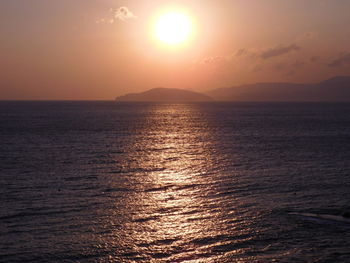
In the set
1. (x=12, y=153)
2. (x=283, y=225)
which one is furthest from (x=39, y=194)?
(x=12, y=153)

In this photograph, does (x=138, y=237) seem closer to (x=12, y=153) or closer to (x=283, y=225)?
(x=283, y=225)

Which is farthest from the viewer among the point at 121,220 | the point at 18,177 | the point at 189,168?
the point at 189,168

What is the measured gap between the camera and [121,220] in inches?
1228

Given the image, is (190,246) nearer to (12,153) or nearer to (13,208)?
(13,208)

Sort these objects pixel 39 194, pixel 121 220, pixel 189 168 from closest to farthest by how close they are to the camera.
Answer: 1. pixel 121 220
2. pixel 39 194
3. pixel 189 168

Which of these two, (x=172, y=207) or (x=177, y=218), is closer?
(x=177, y=218)

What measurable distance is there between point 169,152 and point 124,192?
3256cm

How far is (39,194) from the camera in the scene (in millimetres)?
38906

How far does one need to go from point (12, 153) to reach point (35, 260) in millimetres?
48969

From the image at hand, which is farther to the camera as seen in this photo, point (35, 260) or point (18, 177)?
point (18, 177)

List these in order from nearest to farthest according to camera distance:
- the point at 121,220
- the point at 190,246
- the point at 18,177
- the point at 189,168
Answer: the point at 190,246, the point at 121,220, the point at 18,177, the point at 189,168

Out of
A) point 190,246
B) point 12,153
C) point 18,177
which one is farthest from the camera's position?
point 12,153

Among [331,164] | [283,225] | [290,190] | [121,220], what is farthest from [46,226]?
[331,164]

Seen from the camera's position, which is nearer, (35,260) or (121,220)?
(35,260)
